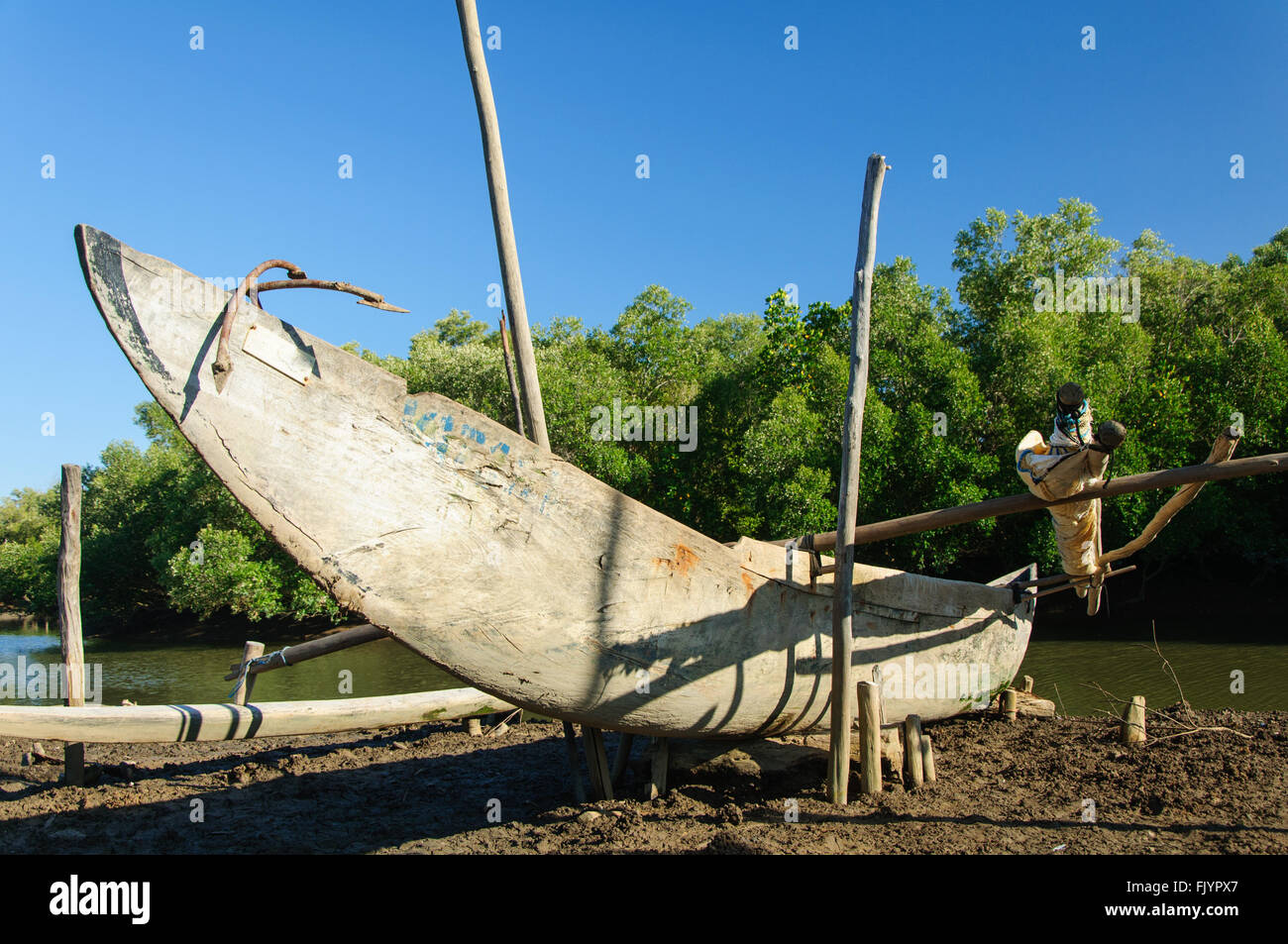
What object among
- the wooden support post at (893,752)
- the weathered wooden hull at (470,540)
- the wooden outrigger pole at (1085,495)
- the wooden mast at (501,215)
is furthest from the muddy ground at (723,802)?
the wooden mast at (501,215)

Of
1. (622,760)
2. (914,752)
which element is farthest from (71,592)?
(914,752)

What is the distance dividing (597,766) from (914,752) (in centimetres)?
207

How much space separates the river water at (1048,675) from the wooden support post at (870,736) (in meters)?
5.41

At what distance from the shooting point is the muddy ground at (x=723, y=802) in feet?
14.3

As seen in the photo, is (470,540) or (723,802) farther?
(723,802)

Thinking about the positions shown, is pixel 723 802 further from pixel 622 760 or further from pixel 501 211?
pixel 501 211

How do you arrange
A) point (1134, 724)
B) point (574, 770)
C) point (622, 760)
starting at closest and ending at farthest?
point (574, 770), point (622, 760), point (1134, 724)

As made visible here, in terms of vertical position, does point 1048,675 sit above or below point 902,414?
below

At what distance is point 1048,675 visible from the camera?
12.5 metres

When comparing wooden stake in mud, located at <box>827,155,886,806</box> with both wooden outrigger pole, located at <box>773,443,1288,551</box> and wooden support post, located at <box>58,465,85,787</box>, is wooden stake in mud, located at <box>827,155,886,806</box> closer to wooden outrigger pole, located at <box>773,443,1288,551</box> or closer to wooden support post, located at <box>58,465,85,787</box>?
wooden outrigger pole, located at <box>773,443,1288,551</box>

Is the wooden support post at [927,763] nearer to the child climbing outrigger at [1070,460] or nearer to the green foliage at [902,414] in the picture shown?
the child climbing outrigger at [1070,460]

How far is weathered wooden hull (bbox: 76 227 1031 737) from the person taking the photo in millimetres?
3332

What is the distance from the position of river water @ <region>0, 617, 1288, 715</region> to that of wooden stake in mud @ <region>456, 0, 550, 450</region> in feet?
18.3
